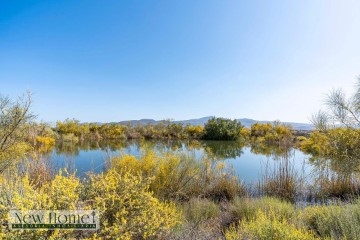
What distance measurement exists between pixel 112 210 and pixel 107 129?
2987 centimetres

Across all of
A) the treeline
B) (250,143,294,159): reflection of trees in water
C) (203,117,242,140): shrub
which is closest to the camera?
(250,143,294,159): reflection of trees in water

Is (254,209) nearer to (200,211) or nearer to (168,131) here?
(200,211)

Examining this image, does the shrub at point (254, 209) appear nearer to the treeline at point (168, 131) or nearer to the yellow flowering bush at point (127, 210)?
the yellow flowering bush at point (127, 210)

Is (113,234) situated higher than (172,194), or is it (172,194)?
(113,234)

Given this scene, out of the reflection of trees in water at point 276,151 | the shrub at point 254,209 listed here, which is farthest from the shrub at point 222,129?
the shrub at point 254,209

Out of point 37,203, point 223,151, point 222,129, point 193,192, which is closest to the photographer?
point 37,203

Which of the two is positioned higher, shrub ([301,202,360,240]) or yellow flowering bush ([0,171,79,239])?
yellow flowering bush ([0,171,79,239])

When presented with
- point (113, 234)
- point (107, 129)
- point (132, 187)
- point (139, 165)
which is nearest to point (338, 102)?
point (139, 165)

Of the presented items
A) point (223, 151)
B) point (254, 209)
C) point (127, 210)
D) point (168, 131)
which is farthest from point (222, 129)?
point (127, 210)

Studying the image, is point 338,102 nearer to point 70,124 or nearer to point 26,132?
point 26,132

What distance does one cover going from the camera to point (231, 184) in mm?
5172

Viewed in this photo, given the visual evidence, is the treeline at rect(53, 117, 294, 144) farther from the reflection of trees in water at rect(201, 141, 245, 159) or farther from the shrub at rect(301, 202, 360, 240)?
the shrub at rect(301, 202, 360, 240)

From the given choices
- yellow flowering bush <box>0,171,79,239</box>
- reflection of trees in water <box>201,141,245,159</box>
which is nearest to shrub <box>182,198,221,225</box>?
Result: yellow flowering bush <box>0,171,79,239</box>

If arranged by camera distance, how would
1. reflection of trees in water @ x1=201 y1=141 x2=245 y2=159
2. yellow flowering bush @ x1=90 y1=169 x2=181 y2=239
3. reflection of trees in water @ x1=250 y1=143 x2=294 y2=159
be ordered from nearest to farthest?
yellow flowering bush @ x1=90 y1=169 x2=181 y2=239
reflection of trees in water @ x1=250 y1=143 x2=294 y2=159
reflection of trees in water @ x1=201 y1=141 x2=245 y2=159
